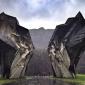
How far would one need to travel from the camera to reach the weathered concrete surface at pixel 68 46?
168ft

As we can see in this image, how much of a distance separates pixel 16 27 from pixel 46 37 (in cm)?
12134

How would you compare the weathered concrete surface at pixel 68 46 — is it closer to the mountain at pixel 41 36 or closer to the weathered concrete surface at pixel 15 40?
the weathered concrete surface at pixel 15 40

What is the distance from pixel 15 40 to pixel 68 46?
40.0 feet

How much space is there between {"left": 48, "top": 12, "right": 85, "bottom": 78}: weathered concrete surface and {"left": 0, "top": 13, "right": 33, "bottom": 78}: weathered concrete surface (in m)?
7.46

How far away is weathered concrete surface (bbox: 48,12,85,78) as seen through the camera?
51.1 m

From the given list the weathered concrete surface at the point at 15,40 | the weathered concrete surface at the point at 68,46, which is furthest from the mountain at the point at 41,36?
the weathered concrete surface at the point at 15,40

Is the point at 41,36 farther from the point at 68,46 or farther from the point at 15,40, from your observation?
the point at 68,46

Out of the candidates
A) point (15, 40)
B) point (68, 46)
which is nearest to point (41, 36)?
point (15, 40)

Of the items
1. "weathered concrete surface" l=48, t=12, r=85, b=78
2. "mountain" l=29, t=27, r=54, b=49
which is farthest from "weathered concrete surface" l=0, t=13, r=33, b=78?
"mountain" l=29, t=27, r=54, b=49

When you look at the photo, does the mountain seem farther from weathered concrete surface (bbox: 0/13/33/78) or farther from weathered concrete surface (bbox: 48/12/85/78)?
weathered concrete surface (bbox: 0/13/33/78)

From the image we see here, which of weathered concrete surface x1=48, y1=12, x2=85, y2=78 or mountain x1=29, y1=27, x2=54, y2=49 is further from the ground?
mountain x1=29, y1=27, x2=54, y2=49

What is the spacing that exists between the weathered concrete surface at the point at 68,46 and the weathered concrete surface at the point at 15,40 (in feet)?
24.5

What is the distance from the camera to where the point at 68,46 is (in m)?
52.4

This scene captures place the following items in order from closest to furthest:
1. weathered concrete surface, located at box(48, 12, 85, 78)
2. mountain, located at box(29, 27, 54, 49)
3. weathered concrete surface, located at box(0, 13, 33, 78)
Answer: weathered concrete surface, located at box(0, 13, 33, 78) < weathered concrete surface, located at box(48, 12, 85, 78) < mountain, located at box(29, 27, 54, 49)
